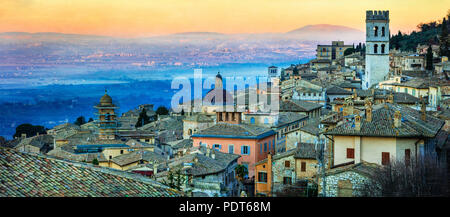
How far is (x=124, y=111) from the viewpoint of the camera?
61250mm

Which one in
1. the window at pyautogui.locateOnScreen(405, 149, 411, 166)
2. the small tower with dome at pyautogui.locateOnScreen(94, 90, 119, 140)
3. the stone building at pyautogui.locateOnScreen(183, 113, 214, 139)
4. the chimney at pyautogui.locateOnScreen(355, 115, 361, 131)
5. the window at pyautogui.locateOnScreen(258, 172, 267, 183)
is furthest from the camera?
the stone building at pyautogui.locateOnScreen(183, 113, 214, 139)

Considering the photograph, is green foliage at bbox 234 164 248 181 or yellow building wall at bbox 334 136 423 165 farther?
green foliage at bbox 234 164 248 181

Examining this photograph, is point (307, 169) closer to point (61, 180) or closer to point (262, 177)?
point (262, 177)

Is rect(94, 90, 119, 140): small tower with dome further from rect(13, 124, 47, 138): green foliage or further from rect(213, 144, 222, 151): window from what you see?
rect(13, 124, 47, 138): green foliage

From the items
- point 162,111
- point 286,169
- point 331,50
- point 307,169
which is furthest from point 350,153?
point 331,50

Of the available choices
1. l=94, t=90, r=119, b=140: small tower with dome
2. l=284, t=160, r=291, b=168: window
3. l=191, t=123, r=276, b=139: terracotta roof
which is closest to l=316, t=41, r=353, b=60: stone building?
l=94, t=90, r=119, b=140: small tower with dome

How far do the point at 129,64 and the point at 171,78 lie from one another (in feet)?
11.0

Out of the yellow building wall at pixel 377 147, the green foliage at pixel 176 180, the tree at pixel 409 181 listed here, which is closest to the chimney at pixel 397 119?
the yellow building wall at pixel 377 147

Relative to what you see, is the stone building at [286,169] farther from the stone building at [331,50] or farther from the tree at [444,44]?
the stone building at [331,50]

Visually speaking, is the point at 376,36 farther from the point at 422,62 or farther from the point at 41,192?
the point at 41,192

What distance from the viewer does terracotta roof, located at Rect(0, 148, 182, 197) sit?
5891mm

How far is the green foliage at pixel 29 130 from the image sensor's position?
1877 inches

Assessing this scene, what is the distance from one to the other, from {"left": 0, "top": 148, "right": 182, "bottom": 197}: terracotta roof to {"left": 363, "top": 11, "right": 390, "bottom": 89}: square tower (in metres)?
44.7

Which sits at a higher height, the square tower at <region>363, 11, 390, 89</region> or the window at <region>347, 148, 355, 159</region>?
the square tower at <region>363, 11, 390, 89</region>
